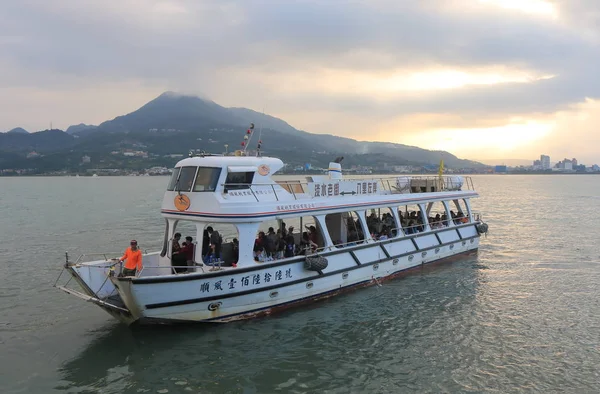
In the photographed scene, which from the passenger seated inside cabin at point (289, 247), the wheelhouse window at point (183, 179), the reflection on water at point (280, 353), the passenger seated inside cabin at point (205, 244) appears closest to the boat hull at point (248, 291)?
the reflection on water at point (280, 353)

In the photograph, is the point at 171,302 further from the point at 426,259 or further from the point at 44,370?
the point at 426,259

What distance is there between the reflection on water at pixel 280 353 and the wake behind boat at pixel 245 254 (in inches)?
23.7

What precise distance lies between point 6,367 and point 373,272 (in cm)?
1124

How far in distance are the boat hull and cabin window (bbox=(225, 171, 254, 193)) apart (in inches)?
98.2

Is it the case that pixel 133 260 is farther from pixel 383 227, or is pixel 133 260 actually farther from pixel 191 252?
pixel 383 227

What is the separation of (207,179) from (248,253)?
7.87 feet

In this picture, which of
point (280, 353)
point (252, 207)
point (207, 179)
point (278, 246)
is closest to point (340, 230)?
point (278, 246)

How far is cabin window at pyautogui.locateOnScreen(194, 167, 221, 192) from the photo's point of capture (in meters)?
12.6

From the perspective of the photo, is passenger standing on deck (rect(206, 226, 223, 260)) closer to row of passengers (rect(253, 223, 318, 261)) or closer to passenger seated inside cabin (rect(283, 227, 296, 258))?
row of passengers (rect(253, 223, 318, 261))

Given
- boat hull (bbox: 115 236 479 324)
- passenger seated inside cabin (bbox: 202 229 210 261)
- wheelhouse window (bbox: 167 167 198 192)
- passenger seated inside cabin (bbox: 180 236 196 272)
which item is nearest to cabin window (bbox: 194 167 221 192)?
wheelhouse window (bbox: 167 167 198 192)

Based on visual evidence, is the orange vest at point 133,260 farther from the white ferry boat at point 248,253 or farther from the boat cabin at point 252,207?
the boat cabin at point 252,207

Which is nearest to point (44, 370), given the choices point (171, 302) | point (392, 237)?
point (171, 302)

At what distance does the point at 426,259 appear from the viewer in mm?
19281

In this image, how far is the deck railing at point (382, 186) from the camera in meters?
13.3
